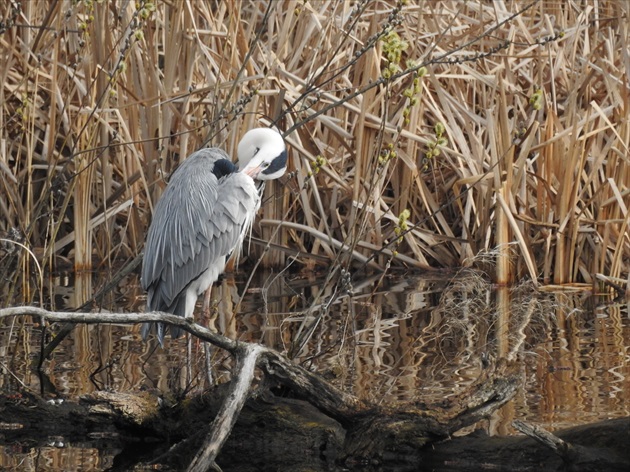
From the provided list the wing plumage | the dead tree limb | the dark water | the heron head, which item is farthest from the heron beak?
the dead tree limb

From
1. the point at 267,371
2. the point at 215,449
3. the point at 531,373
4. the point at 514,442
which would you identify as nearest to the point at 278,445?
the point at 267,371

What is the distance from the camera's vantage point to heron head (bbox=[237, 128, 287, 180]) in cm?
559

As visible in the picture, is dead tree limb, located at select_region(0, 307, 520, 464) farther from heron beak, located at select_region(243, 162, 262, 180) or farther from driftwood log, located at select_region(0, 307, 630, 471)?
heron beak, located at select_region(243, 162, 262, 180)

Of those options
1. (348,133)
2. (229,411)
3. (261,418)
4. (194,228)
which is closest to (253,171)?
(194,228)

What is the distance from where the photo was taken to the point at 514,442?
11.3 feet

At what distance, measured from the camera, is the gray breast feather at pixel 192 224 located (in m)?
5.16

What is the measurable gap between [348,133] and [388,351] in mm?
2120

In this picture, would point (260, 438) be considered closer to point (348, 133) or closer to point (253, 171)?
point (253, 171)

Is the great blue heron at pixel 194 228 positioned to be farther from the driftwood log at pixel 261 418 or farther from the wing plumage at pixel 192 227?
the driftwood log at pixel 261 418

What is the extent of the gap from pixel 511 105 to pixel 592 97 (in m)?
0.57

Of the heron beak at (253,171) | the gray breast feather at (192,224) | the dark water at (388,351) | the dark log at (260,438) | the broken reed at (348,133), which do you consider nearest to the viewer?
the dark log at (260,438)

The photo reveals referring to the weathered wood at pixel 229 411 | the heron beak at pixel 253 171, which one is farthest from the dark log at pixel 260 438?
the heron beak at pixel 253 171

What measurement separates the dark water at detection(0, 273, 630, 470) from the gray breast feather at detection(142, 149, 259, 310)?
257mm

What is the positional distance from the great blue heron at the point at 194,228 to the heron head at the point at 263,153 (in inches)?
4.0
